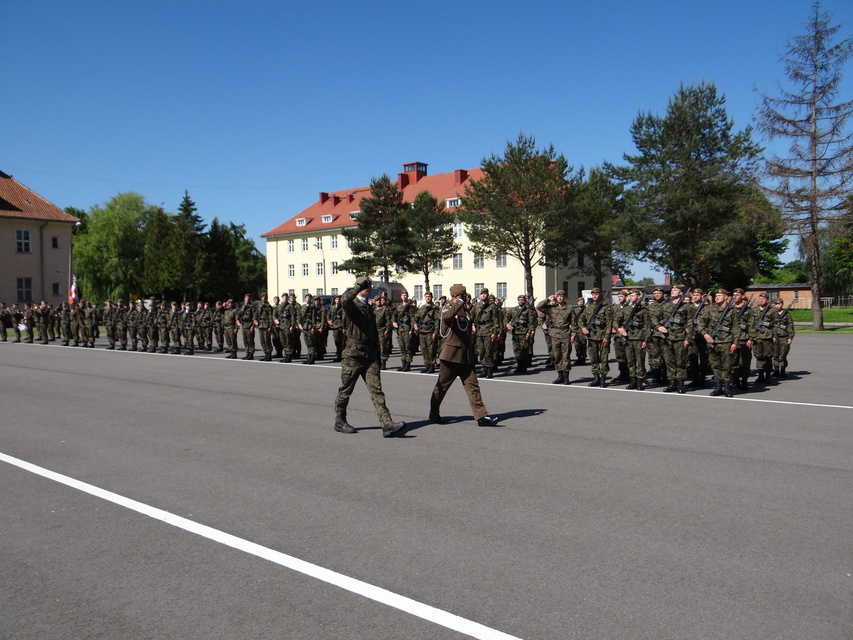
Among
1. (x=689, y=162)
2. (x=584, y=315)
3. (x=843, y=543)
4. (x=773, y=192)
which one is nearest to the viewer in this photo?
(x=843, y=543)

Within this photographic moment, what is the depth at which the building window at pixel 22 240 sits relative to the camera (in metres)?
56.8

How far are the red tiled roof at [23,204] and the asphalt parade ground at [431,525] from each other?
178 feet

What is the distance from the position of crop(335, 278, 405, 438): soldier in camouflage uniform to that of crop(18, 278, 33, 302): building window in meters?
56.8

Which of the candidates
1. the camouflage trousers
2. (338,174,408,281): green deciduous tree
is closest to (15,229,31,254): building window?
(338,174,408,281): green deciduous tree

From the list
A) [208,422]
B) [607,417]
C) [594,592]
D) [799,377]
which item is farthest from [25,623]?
[799,377]

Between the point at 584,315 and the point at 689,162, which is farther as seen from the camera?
the point at 689,162

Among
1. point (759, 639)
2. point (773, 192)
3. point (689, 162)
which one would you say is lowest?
point (759, 639)

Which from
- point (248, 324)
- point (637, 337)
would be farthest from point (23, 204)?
point (637, 337)

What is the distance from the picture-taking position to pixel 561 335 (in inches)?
547

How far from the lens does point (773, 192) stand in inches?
1319

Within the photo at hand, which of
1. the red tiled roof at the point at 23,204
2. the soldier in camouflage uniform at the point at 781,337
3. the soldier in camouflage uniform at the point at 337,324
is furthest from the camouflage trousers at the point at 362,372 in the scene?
the red tiled roof at the point at 23,204

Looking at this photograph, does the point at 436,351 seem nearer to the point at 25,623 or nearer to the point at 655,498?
the point at 655,498

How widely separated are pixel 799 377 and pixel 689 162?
99.4 feet

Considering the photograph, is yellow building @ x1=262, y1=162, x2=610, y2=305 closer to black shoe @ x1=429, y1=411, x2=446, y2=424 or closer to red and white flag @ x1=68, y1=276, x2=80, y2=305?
red and white flag @ x1=68, y1=276, x2=80, y2=305
